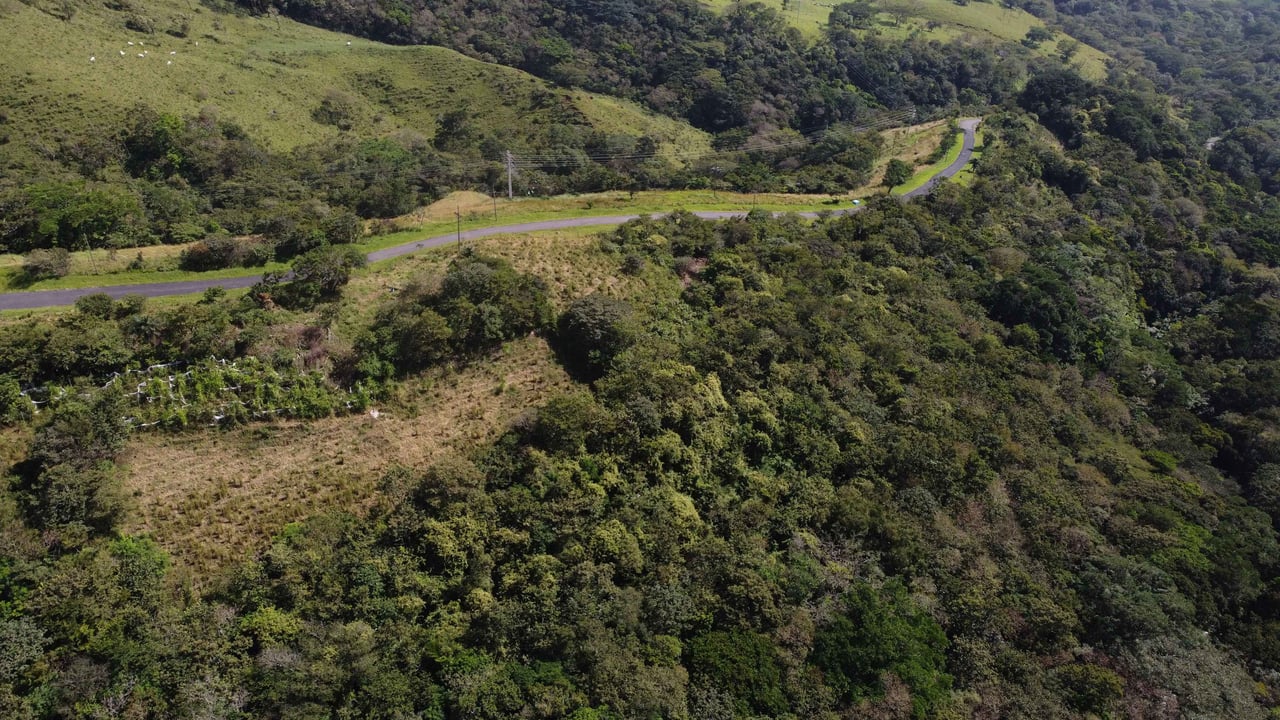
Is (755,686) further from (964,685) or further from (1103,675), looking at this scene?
(1103,675)

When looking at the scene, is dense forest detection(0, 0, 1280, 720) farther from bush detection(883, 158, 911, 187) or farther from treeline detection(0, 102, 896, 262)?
bush detection(883, 158, 911, 187)

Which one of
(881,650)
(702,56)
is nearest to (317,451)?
(881,650)

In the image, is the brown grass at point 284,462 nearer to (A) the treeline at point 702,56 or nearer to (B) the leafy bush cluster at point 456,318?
(B) the leafy bush cluster at point 456,318

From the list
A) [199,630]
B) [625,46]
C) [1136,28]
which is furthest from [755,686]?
[1136,28]

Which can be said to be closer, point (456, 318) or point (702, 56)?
point (456, 318)

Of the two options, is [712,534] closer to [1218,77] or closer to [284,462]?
[284,462]

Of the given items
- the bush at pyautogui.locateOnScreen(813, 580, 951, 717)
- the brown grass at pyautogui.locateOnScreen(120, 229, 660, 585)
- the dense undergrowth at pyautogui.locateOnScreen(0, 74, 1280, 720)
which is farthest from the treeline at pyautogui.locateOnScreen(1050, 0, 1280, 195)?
the brown grass at pyautogui.locateOnScreen(120, 229, 660, 585)

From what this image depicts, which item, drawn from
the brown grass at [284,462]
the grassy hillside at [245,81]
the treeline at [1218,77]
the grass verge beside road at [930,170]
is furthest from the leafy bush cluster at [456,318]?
the treeline at [1218,77]
